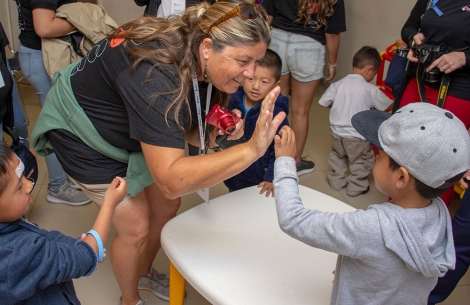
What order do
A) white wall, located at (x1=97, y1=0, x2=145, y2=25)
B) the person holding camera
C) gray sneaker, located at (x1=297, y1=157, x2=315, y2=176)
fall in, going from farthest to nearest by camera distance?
white wall, located at (x1=97, y1=0, x2=145, y2=25) → gray sneaker, located at (x1=297, y1=157, x2=315, y2=176) → the person holding camera

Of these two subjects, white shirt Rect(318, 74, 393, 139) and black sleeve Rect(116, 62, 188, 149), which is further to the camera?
white shirt Rect(318, 74, 393, 139)

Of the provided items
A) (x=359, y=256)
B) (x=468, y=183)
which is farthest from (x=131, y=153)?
(x=468, y=183)

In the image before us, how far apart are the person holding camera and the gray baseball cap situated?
1.13 meters

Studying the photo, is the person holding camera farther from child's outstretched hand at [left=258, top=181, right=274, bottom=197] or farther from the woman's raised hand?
the woman's raised hand

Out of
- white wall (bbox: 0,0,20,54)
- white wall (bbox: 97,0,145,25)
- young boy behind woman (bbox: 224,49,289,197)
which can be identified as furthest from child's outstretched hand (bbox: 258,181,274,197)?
white wall (bbox: 97,0,145,25)

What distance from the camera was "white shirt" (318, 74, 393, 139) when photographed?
2.79 metres

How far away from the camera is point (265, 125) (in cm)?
123

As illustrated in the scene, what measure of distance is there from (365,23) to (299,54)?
1409 mm

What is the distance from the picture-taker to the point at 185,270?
4.73 feet

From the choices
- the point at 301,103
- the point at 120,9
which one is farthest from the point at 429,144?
the point at 120,9

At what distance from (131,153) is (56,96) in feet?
1.13

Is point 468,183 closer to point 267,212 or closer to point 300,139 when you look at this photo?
point 267,212

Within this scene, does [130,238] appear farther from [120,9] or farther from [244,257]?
[120,9]

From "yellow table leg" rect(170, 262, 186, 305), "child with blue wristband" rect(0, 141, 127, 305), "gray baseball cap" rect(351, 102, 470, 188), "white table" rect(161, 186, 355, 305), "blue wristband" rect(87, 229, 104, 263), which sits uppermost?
"gray baseball cap" rect(351, 102, 470, 188)
